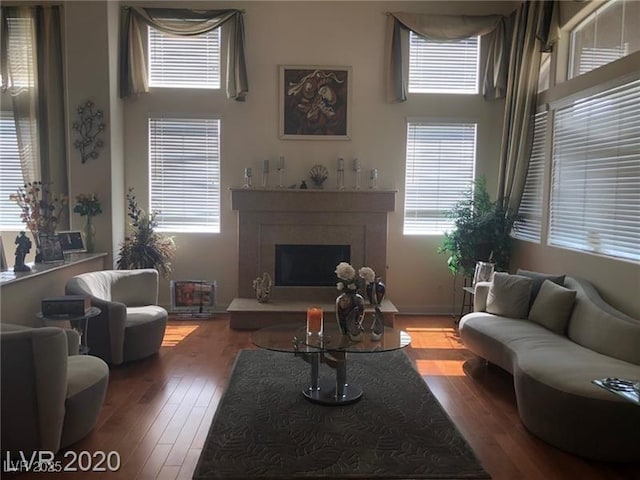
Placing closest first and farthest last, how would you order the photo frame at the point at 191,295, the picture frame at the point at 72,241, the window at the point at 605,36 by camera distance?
the window at the point at 605,36 → the picture frame at the point at 72,241 → the photo frame at the point at 191,295

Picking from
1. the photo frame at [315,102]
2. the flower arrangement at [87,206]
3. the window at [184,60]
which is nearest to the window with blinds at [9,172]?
the flower arrangement at [87,206]

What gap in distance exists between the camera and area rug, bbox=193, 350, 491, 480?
260cm

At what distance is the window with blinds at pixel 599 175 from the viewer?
3.77 meters

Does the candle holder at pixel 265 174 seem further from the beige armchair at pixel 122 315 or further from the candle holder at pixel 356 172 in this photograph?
the beige armchair at pixel 122 315

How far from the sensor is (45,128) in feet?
18.5

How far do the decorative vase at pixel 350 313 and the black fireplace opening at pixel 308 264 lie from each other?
8.07 ft

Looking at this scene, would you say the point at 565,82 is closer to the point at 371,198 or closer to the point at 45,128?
the point at 371,198

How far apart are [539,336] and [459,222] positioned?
2056 mm

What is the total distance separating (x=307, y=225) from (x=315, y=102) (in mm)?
1531

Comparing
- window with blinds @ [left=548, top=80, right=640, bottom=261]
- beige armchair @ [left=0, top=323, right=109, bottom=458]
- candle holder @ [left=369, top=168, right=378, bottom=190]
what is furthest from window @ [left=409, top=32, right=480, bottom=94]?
beige armchair @ [left=0, top=323, right=109, bottom=458]

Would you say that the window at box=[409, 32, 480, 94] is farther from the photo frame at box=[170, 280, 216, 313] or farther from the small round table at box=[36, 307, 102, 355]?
the small round table at box=[36, 307, 102, 355]

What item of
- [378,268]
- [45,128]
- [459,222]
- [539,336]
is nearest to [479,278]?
[459,222]

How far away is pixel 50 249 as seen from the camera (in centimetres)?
445

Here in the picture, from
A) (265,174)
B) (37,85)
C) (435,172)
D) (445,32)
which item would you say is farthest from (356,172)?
(37,85)
